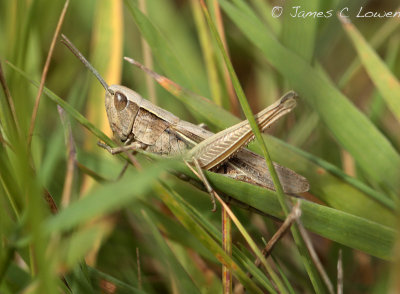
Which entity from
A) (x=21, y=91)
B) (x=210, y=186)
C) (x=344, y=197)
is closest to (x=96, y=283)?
(x=210, y=186)

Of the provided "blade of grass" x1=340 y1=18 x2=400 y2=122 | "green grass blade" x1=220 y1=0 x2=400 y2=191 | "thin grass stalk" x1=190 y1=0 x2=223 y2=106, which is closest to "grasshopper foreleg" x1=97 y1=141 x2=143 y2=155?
"thin grass stalk" x1=190 y1=0 x2=223 y2=106

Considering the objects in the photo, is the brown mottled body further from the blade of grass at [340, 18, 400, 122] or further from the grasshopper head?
the blade of grass at [340, 18, 400, 122]

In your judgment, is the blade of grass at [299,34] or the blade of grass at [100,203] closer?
the blade of grass at [100,203]

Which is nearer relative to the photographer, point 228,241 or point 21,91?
point 21,91

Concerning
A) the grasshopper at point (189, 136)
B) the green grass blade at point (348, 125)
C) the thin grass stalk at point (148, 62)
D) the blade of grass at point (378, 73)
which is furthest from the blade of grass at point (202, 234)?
the thin grass stalk at point (148, 62)

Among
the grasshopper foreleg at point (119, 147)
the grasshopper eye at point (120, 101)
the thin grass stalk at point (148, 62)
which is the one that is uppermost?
the thin grass stalk at point (148, 62)

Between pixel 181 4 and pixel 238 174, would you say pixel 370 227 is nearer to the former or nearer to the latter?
pixel 238 174

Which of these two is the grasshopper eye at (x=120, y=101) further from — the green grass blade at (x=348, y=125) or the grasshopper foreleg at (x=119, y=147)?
the green grass blade at (x=348, y=125)

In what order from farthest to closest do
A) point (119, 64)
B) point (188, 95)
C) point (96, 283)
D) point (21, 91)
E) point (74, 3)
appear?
point (74, 3)
point (119, 64)
point (188, 95)
point (96, 283)
point (21, 91)
